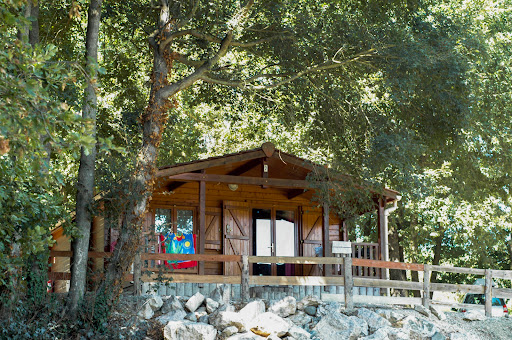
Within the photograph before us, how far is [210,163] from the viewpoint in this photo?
13.9m

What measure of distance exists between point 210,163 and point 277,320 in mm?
4706

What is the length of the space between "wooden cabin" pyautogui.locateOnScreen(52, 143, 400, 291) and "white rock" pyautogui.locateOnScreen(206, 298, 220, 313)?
3.67 m

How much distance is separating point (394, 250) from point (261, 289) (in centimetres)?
1059

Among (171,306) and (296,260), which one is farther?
(296,260)

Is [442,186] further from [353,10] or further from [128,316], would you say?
[128,316]

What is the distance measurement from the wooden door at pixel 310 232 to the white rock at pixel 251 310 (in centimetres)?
619

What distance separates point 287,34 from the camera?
12711mm

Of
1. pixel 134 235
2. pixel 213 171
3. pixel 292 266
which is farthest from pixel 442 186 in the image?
pixel 134 235

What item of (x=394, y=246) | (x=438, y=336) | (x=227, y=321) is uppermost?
(x=394, y=246)

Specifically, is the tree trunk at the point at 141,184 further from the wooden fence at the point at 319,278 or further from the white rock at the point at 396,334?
the white rock at the point at 396,334

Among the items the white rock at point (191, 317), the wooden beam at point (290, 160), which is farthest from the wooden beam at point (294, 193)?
the white rock at point (191, 317)

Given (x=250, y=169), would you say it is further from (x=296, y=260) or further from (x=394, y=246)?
(x=394, y=246)

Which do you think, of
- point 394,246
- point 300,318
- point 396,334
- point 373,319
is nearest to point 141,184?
point 300,318

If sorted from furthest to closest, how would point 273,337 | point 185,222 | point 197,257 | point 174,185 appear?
point 185,222 < point 174,185 < point 197,257 < point 273,337
